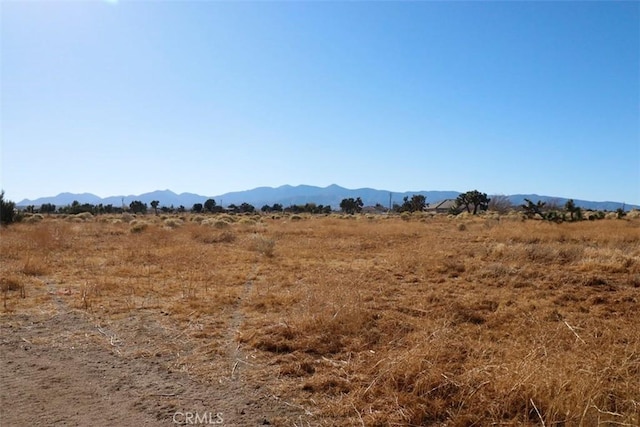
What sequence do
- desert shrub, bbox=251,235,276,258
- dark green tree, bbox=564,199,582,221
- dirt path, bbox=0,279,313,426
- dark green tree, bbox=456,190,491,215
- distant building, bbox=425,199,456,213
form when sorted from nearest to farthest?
1. dirt path, bbox=0,279,313,426
2. desert shrub, bbox=251,235,276,258
3. dark green tree, bbox=564,199,582,221
4. dark green tree, bbox=456,190,491,215
5. distant building, bbox=425,199,456,213

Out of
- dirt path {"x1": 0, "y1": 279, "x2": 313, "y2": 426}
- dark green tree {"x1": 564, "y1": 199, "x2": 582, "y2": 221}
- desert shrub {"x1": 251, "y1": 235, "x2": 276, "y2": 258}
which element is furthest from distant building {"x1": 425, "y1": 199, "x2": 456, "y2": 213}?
dirt path {"x1": 0, "y1": 279, "x2": 313, "y2": 426}

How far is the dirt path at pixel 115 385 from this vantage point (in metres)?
3.28

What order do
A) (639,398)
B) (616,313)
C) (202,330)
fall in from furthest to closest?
(616,313) < (202,330) < (639,398)

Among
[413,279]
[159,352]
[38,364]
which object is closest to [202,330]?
[159,352]

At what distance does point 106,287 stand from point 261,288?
3.33 m

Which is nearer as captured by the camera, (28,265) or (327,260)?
(28,265)

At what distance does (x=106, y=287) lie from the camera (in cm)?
824

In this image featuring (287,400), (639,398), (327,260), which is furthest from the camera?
(327,260)

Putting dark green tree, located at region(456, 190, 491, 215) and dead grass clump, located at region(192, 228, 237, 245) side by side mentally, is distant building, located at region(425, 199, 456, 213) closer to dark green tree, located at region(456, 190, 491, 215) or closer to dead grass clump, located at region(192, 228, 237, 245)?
dark green tree, located at region(456, 190, 491, 215)

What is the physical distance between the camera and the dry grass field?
329 centimetres

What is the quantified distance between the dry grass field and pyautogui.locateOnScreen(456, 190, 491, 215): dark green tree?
1678 inches

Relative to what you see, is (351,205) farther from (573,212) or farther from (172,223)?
(172,223)

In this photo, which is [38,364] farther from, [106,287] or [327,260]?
[327,260]

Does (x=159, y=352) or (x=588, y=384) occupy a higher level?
(x=588, y=384)
